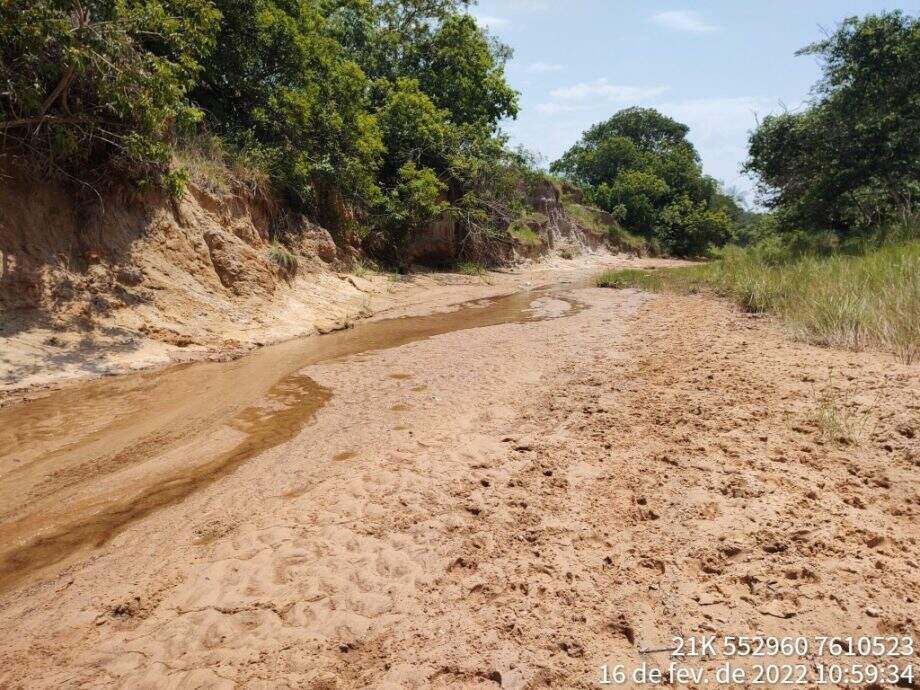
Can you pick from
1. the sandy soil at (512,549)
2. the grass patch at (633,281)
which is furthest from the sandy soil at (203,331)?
the grass patch at (633,281)

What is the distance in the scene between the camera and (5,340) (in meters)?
5.77

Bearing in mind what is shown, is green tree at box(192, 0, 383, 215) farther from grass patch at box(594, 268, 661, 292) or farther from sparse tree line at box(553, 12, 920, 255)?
sparse tree line at box(553, 12, 920, 255)

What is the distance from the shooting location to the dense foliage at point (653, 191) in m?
34.4

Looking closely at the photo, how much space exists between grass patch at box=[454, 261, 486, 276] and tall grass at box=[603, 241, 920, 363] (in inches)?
342

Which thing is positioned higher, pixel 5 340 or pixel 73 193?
pixel 73 193

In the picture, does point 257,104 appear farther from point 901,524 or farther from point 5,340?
point 901,524

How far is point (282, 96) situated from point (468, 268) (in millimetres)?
8588

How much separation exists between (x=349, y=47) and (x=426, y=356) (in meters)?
14.7

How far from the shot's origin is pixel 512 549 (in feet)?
8.57

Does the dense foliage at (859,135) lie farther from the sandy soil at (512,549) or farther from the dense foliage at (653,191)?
the dense foliage at (653,191)

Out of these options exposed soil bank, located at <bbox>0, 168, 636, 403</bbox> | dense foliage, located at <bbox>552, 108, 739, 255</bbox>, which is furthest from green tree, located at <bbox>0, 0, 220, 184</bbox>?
dense foliage, located at <bbox>552, 108, 739, 255</bbox>

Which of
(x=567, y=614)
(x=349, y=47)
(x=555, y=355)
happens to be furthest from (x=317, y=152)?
(x=567, y=614)

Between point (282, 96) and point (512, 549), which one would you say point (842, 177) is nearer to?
point (282, 96)

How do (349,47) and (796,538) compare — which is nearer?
(796,538)
